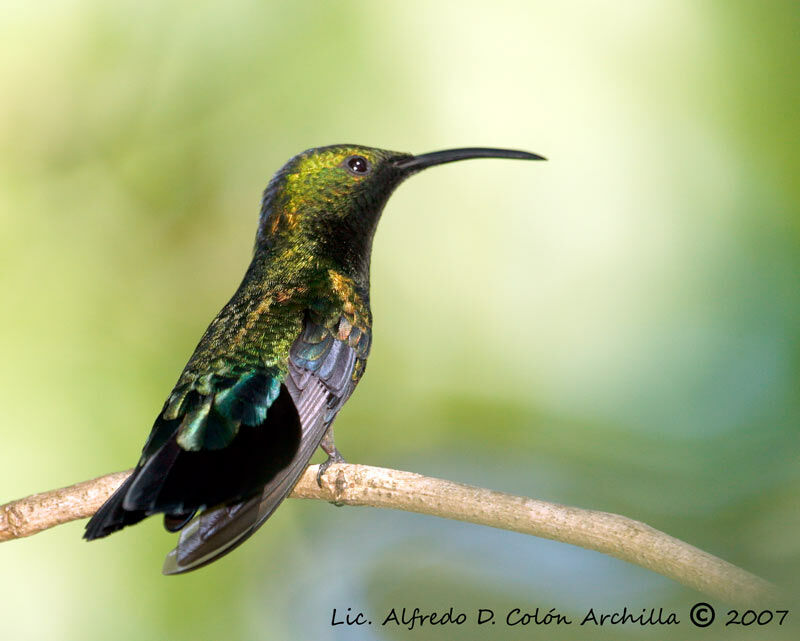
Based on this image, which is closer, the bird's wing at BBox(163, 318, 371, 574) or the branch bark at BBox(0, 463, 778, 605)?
the branch bark at BBox(0, 463, 778, 605)

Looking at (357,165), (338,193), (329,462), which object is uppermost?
(357,165)

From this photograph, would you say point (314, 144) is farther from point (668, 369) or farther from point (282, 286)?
point (668, 369)

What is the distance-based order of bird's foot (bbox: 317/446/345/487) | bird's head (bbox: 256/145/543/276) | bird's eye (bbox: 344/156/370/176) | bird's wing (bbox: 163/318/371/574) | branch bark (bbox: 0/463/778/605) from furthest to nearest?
bird's eye (bbox: 344/156/370/176), bird's head (bbox: 256/145/543/276), bird's foot (bbox: 317/446/345/487), bird's wing (bbox: 163/318/371/574), branch bark (bbox: 0/463/778/605)

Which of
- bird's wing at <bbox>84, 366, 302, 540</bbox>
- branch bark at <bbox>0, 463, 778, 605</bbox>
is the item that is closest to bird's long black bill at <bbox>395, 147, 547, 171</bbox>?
bird's wing at <bbox>84, 366, 302, 540</bbox>

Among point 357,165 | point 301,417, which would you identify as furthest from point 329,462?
point 357,165

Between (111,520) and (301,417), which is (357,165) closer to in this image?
(301,417)

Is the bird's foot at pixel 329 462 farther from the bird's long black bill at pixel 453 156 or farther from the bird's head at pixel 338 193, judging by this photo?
the bird's long black bill at pixel 453 156

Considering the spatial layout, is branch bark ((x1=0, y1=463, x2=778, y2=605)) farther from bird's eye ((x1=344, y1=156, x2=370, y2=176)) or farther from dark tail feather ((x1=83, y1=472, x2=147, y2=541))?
bird's eye ((x1=344, y1=156, x2=370, y2=176))
